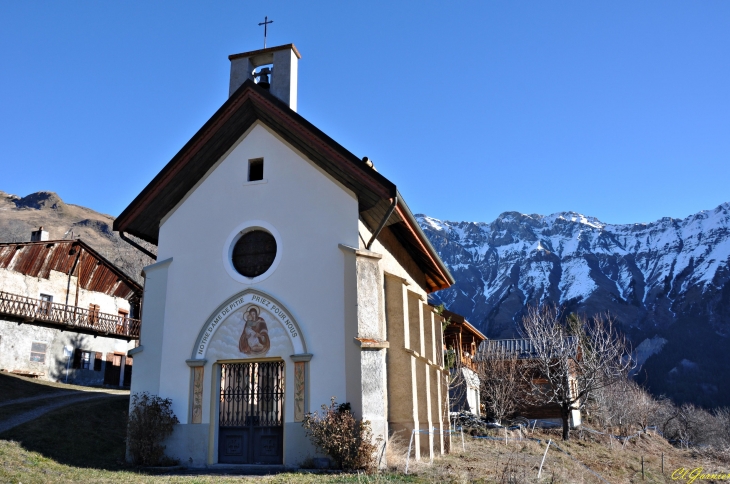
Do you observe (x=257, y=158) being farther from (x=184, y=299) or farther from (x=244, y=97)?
(x=184, y=299)

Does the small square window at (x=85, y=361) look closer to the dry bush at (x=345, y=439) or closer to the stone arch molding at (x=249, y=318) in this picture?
the stone arch molding at (x=249, y=318)

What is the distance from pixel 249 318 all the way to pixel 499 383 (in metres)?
22.8

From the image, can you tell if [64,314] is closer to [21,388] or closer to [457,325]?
[21,388]

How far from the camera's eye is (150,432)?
15.2 metres

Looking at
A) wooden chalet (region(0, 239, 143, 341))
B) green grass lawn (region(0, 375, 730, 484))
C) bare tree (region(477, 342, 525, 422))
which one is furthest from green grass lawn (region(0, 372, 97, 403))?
bare tree (region(477, 342, 525, 422))

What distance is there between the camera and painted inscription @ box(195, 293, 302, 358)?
50.5 ft

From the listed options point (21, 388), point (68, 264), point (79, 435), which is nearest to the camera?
point (79, 435)

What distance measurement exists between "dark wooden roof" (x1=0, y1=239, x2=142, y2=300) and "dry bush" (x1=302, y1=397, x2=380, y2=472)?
2491cm

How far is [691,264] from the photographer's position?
170625 mm

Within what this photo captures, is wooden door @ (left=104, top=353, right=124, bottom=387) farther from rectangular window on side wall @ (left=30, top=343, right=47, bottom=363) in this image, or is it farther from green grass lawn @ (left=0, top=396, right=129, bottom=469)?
green grass lawn @ (left=0, top=396, right=129, bottom=469)

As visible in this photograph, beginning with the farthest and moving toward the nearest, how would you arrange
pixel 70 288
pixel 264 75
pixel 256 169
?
1. pixel 70 288
2. pixel 264 75
3. pixel 256 169

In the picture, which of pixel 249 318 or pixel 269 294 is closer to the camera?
pixel 269 294

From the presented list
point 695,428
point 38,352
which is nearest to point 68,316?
point 38,352

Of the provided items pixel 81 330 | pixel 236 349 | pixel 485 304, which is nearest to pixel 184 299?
pixel 236 349
